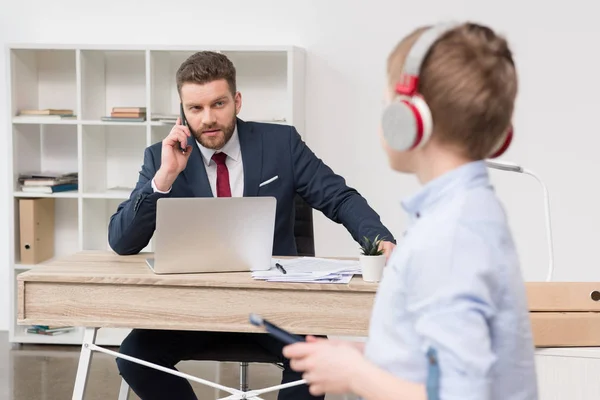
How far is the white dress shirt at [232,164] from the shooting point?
2922 millimetres

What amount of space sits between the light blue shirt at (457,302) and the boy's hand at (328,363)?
0.03m

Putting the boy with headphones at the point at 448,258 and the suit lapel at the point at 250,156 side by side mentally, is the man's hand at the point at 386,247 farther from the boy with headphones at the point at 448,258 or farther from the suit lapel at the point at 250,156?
the boy with headphones at the point at 448,258

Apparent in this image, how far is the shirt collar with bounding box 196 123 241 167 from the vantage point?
9.57ft

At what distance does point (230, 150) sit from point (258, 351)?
2.40 feet

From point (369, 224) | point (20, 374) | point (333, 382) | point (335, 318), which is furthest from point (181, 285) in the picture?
point (20, 374)

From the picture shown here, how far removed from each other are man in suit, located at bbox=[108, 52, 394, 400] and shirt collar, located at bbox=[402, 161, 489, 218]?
127cm

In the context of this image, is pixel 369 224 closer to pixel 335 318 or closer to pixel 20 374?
pixel 335 318

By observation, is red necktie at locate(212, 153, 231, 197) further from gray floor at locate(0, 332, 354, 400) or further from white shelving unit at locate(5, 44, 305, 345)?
white shelving unit at locate(5, 44, 305, 345)

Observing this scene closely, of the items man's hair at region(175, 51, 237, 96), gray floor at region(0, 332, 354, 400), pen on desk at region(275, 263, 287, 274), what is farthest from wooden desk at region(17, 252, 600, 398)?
gray floor at region(0, 332, 354, 400)

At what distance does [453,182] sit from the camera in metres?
1.15

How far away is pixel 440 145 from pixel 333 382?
1.16ft

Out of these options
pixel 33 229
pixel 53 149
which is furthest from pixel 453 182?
pixel 53 149

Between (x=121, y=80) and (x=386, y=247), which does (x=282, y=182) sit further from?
(x=121, y=80)

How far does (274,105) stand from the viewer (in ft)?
15.2
